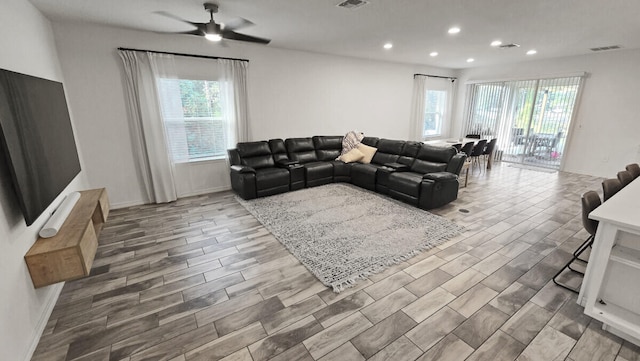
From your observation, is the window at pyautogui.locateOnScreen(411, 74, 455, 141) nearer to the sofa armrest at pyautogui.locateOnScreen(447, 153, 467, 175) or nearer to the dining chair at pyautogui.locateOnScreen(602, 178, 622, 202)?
the sofa armrest at pyautogui.locateOnScreen(447, 153, 467, 175)

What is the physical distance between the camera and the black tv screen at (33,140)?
1.68 meters

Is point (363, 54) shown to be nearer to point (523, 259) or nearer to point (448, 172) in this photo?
point (448, 172)

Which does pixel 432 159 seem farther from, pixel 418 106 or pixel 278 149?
pixel 418 106

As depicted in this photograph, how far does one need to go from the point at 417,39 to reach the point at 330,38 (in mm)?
1438

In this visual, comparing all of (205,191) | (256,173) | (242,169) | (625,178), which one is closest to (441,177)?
(625,178)

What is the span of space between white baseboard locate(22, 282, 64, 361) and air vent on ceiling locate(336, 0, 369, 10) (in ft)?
12.2

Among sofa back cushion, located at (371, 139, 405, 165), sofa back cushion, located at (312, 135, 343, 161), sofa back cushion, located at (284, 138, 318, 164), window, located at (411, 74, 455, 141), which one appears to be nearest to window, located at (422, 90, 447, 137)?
window, located at (411, 74, 455, 141)

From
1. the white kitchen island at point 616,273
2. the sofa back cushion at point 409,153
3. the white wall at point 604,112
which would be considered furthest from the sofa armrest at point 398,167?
the white wall at point 604,112

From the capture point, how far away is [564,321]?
194 centimetres

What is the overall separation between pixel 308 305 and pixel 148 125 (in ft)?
12.1

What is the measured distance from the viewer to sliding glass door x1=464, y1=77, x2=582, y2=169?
20.4 feet

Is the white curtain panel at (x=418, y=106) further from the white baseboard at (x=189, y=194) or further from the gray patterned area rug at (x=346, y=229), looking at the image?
the white baseboard at (x=189, y=194)

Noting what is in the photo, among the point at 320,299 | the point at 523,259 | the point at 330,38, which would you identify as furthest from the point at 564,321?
the point at 330,38

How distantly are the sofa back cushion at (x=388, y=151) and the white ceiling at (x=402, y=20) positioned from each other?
1.77 metres
